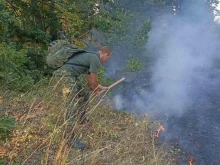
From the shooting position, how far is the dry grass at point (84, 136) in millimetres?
3717

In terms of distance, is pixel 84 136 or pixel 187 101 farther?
pixel 187 101

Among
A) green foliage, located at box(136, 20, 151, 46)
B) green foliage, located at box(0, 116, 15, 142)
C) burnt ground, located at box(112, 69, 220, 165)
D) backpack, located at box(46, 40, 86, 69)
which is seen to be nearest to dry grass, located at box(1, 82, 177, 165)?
burnt ground, located at box(112, 69, 220, 165)

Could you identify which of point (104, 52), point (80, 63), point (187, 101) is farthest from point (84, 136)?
point (187, 101)

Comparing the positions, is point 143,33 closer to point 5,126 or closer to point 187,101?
point 187,101

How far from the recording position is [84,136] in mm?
5074

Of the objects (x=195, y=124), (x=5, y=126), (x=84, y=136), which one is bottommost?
(x=195, y=124)

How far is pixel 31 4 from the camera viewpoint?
297 inches

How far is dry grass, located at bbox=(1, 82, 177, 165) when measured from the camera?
3.72m

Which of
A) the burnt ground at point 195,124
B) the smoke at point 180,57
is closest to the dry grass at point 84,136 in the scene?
the burnt ground at point 195,124

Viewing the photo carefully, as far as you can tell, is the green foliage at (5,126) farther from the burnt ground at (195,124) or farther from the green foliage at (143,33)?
the green foliage at (143,33)

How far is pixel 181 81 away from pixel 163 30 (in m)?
16.6

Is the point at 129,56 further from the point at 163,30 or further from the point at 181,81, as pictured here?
the point at 163,30

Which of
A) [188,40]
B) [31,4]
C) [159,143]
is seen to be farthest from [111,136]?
[188,40]

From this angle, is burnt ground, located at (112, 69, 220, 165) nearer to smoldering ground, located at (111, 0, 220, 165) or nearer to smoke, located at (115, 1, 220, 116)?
smoldering ground, located at (111, 0, 220, 165)
